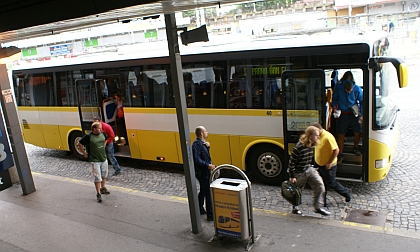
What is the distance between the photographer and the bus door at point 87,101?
1084 cm

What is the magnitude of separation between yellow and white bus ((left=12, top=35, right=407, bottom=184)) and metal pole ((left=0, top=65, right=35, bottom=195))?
8.50 ft

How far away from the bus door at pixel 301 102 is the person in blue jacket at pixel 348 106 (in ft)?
1.67

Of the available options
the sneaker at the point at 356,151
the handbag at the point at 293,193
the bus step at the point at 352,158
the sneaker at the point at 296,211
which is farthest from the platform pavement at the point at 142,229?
the sneaker at the point at 356,151

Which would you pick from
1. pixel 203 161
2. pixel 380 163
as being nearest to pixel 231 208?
pixel 203 161

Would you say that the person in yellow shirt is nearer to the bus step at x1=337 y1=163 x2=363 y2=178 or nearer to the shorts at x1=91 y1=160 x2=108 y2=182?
the bus step at x1=337 y1=163 x2=363 y2=178

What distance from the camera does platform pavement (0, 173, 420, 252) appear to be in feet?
18.1

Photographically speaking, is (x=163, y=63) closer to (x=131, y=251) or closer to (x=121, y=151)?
(x=121, y=151)

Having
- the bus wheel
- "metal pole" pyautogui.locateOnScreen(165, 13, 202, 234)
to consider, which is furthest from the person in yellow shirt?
the bus wheel

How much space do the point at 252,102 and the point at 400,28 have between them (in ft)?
27.9

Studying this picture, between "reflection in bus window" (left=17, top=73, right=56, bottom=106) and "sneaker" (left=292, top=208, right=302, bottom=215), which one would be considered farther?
"reflection in bus window" (left=17, top=73, right=56, bottom=106)

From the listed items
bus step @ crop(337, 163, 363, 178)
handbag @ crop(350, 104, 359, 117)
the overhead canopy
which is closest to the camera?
the overhead canopy

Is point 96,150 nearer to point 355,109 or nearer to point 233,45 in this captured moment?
point 233,45

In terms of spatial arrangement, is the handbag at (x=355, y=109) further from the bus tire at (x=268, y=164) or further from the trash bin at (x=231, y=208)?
the trash bin at (x=231, y=208)

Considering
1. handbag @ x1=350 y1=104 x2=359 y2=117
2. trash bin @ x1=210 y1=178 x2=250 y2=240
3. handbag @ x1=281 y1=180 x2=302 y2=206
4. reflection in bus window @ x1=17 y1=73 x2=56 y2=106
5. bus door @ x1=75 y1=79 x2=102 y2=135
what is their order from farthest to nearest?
reflection in bus window @ x1=17 y1=73 x2=56 y2=106 < bus door @ x1=75 y1=79 x2=102 y2=135 < handbag @ x1=350 y1=104 x2=359 y2=117 < handbag @ x1=281 y1=180 x2=302 y2=206 < trash bin @ x1=210 y1=178 x2=250 y2=240
